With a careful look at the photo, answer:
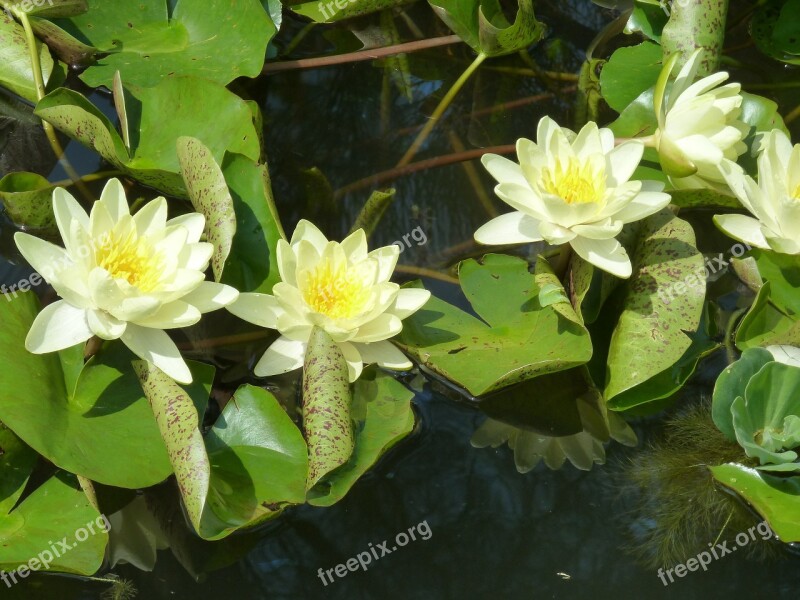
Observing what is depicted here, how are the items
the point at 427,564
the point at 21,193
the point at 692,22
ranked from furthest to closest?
the point at 692,22 → the point at 21,193 → the point at 427,564

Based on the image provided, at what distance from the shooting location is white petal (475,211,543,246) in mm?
2568

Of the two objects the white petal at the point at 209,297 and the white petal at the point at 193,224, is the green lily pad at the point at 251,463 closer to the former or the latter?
the white petal at the point at 209,297

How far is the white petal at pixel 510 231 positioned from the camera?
257 centimetres

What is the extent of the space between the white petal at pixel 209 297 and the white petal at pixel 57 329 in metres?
0.27

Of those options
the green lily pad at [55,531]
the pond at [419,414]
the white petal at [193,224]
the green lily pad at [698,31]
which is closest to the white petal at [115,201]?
the white petal at [193,224]

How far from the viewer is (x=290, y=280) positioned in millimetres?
2373

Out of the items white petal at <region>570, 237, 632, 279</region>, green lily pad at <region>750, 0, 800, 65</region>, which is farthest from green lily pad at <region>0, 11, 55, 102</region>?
green lily pad at <region>750, 0, 800, 65</region>

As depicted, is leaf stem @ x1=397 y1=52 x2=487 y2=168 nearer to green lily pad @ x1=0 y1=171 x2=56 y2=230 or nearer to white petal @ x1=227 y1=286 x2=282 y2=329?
white petal @ x1=227 y1=286 x2=282 y2=329

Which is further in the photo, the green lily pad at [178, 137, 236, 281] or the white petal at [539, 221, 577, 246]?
the white petal at [539, 221, 577, 246]

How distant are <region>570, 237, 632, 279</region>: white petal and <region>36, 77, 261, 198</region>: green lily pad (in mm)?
1064

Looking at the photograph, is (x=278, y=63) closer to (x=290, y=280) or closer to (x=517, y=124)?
(x=517, y=124)

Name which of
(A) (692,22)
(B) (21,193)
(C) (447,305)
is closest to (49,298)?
(B) (21,193)

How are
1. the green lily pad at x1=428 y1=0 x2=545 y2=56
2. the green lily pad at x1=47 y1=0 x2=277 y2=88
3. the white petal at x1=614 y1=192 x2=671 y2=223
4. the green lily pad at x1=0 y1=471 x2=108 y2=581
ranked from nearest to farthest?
the green lily pad at x1=0 y1=471 x2=108 y2=581 < the white petal at x1=614 y1=192 x2=671 y2=223 < the green lily pad at x1=47 y1=0 x2=277 y2=88 < the green lily pad at x1=428 y1=0 x2=545 y2=56

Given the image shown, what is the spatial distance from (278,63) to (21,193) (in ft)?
4.28
